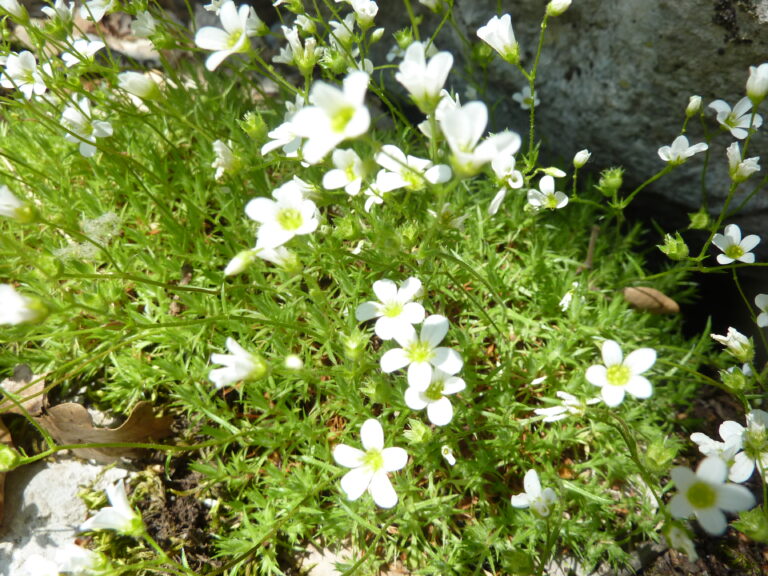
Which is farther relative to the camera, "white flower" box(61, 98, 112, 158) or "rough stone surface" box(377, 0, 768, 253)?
"white flower" box(61, 98, 112, 158)

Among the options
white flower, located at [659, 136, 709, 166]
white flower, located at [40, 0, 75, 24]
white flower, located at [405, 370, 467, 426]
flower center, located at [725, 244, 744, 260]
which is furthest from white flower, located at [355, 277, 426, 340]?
white flower, located at [40, 0, 75, 24]

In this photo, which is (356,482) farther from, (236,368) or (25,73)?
(25,73)

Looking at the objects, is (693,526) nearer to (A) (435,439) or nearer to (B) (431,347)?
(A) (435,439)

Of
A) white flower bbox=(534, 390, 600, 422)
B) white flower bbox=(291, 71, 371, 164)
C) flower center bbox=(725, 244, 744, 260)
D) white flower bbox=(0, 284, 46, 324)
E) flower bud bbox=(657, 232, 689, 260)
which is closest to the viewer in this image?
white flower bbox=(291, 71, 371, 164)

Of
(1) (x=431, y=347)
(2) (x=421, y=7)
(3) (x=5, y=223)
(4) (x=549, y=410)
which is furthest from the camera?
(2) (x=421, y=7)

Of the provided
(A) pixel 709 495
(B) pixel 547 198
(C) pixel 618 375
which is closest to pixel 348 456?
(C) pixel 618 375

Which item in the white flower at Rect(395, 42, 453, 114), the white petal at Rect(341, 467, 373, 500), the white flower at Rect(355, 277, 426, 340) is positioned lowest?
the white petal at Rect(341, 467, 373, 500)

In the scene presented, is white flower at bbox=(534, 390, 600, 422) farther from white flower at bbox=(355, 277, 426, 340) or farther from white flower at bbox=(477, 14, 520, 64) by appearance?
white flower at bbox=(477, 14, 520, 64)

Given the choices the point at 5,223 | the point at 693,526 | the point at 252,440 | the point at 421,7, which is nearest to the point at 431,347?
the point at 252,440
